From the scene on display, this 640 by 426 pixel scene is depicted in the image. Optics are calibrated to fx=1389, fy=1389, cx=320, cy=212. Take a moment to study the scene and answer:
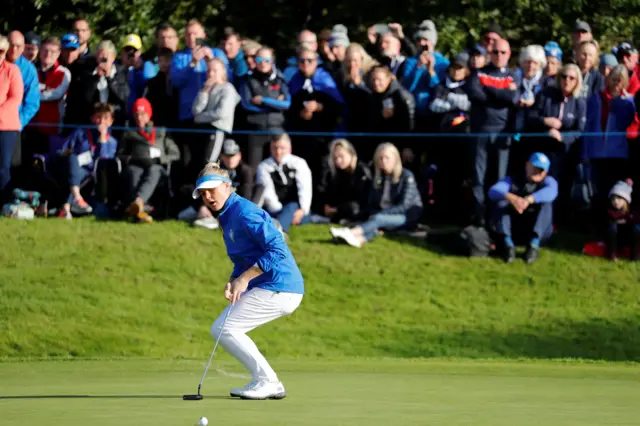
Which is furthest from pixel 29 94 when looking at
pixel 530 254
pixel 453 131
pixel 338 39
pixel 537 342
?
pixel 537 342

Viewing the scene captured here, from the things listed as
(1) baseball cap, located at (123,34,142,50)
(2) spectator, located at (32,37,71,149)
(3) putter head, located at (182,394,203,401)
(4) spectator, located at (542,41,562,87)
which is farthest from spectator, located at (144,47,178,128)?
(3) putter head, located at (182,394,203,401)

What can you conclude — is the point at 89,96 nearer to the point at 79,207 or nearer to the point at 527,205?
the point at 79,207

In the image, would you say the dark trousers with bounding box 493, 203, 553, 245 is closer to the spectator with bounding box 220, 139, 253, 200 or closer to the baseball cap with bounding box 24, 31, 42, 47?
the spectator with bounding box 220, 139, 253, 200

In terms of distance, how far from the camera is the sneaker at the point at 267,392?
29.0 feet

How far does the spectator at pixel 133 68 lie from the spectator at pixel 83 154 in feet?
1.14

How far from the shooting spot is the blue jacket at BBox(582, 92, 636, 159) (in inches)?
620

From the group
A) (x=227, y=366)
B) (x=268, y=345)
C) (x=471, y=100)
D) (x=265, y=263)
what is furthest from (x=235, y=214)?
(x=471, y=100)

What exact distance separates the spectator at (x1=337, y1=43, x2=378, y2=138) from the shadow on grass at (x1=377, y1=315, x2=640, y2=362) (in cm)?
359

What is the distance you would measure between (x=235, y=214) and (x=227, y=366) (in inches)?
111

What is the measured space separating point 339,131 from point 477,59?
1.90 m

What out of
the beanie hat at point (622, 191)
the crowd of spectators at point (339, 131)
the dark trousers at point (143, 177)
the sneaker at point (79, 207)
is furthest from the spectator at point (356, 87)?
the sneaker at point (79, 207)

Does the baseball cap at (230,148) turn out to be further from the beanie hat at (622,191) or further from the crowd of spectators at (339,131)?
the beanie hat at (622,191)

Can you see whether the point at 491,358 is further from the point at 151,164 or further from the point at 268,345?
the point at 151,164

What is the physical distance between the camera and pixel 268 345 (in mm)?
13500
